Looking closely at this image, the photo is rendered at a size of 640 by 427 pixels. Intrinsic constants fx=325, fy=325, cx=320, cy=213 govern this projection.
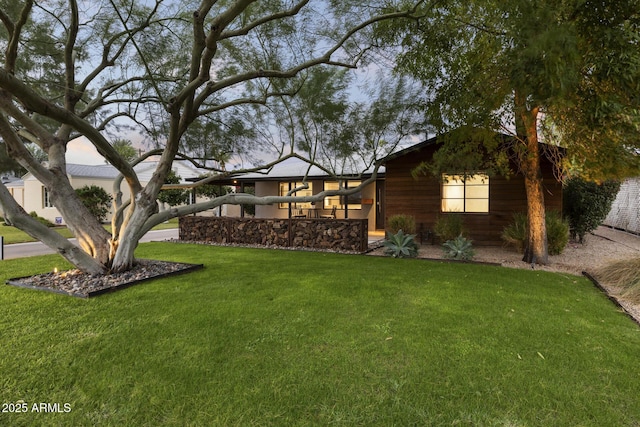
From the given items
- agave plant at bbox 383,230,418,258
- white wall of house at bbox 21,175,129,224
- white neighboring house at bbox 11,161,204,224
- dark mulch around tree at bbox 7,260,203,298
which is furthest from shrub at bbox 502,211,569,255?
white wall of house at bbox 21,175,129,224

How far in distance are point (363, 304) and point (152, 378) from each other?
2468 millimetres

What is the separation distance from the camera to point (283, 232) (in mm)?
9656

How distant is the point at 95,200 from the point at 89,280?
48.3 feet

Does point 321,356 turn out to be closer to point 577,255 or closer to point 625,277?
point 625,277

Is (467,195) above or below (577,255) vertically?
above

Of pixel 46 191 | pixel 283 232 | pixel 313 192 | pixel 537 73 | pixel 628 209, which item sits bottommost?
pixel 283 232

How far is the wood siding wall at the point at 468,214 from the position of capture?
8.87 metres

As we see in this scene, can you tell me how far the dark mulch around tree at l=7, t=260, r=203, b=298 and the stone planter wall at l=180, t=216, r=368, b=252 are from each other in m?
→ 3.93

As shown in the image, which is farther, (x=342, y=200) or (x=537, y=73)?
(x=342, y=200)

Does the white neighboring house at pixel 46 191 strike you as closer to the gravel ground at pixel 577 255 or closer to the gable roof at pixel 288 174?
the gable roof at pixel 288 174

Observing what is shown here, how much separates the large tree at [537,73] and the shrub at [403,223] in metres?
3.03

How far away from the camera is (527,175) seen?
7074 millimetres

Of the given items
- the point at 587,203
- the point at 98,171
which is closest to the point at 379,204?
the point at 587,203

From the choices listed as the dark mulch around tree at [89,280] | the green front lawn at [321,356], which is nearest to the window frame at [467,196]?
the green front lawn at [321,356]
